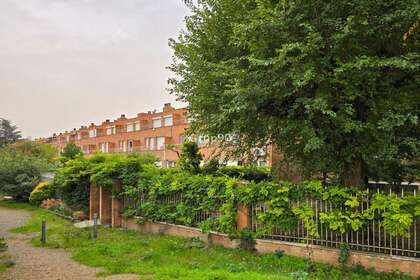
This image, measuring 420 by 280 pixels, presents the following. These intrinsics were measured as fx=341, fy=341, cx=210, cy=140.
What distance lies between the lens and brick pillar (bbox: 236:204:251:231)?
9.29 m

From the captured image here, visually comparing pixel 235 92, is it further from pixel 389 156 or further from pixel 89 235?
pixel 89 235

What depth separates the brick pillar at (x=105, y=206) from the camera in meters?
14.5

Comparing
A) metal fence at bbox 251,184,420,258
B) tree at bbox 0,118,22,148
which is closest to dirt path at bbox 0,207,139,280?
metal fence at bbox 251,184,420,258

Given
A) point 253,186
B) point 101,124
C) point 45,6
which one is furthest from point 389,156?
point 101,124

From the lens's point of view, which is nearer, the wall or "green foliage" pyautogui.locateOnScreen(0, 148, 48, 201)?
the wall

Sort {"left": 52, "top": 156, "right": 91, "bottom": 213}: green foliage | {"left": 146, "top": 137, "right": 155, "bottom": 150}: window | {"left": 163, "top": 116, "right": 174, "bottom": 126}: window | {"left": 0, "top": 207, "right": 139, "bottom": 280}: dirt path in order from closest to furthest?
{"left": 0, "top": 207, "right": 139, "bottom": 280}: dirt path → {"left": 52, "top": 156, "right": 91, "bottom": 213}: green foliage → {"left": 163, "top": 116, "right": 174, "bottom": 126}: window → {"left": 146, "top": 137, "right": 155, "bottom": 150}: window

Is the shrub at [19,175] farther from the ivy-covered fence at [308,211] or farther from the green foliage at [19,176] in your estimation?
the ivy-covered fence at [308,211]

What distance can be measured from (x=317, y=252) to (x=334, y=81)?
3950mm

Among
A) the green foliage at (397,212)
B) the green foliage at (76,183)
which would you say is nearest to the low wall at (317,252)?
the green foliage at (397,212)

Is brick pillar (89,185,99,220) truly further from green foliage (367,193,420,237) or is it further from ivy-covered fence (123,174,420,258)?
green foliage (367,193,420,237)

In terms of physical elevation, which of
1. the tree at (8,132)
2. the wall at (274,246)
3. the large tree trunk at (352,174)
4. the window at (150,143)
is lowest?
the wall at (274,246)

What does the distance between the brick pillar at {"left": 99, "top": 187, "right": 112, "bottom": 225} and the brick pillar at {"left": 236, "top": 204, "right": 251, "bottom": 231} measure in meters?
7.22

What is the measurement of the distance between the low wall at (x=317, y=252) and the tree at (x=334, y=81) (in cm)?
217

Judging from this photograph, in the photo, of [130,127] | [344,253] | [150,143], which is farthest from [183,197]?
[130,127]
